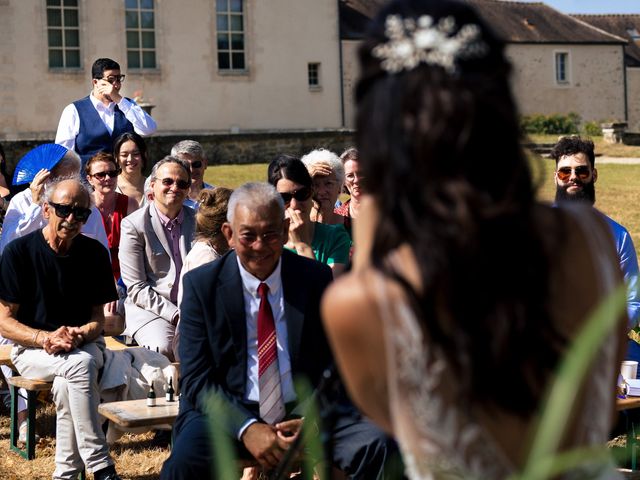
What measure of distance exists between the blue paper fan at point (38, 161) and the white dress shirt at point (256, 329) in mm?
3478

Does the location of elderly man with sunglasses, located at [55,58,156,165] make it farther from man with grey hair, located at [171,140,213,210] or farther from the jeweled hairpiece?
the jeweled hairpiece

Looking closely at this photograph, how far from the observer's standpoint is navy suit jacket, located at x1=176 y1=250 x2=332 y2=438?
4898 millimetres

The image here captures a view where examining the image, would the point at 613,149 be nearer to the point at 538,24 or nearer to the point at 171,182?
the point at 538,24

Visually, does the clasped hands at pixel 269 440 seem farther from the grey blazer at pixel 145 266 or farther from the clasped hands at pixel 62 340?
the grey blazer at pixel 145 266

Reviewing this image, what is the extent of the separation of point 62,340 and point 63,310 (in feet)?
0.83

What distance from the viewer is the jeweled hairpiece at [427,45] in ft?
5.35

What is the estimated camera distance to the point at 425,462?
1659 millimetres

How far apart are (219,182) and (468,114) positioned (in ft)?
73.7

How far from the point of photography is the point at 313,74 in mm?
39625

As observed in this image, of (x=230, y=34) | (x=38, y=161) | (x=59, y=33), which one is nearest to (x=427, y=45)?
(x=38, y=161)

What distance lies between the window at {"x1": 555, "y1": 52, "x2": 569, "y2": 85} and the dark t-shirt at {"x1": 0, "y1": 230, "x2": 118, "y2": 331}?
157ft

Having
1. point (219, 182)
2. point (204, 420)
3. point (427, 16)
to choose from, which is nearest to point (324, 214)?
point (204, 420)

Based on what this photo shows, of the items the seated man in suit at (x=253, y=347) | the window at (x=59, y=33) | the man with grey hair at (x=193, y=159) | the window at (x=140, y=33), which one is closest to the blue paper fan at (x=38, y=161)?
Answer: the man with grey hair at (x=193, y=159)

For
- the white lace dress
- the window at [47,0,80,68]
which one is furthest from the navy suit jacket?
the window at [47,0,80,68]
